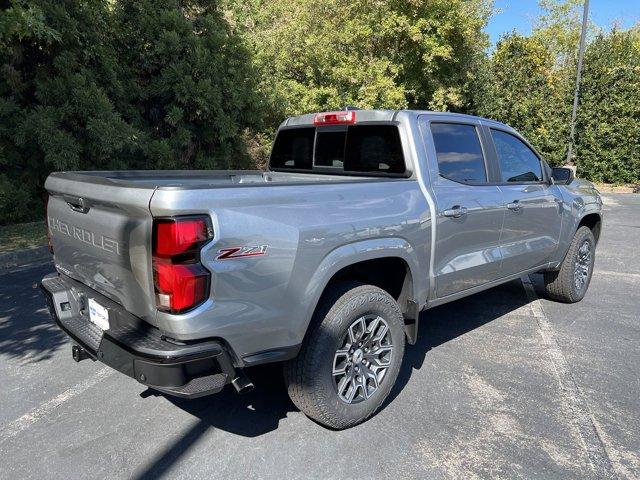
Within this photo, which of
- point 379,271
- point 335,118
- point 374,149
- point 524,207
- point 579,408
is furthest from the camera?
point 524,207

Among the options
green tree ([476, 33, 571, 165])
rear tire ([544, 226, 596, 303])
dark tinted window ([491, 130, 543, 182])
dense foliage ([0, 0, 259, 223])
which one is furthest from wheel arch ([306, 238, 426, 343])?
green tree ([476, 33, 571, 165])

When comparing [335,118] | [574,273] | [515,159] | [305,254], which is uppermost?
[335,118]

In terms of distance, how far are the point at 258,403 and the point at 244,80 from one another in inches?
435

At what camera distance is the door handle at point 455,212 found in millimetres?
3419

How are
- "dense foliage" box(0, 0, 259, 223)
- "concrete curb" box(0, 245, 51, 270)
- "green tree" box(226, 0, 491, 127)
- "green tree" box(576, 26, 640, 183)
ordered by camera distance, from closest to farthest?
1. "concrete curb" box(0, 245, 51, 270)
2. "dense foliage" box(0, 0, 259, 223)
3. "green tree" box(226, 0, 491, 127)
4. "green tree" box(576, 26, 640, 183)

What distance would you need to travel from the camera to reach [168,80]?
36.5 feet

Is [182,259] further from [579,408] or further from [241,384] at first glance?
[579,408]

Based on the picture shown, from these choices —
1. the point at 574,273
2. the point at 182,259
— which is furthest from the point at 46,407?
the point at 574,273

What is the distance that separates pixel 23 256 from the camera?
23.0 feet

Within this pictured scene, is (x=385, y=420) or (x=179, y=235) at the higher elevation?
(x=179, y=235)

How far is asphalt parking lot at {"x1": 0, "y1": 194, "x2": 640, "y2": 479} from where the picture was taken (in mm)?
2635

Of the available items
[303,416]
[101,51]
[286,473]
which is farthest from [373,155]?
[101,51]

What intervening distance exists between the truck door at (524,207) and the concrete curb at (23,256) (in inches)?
252

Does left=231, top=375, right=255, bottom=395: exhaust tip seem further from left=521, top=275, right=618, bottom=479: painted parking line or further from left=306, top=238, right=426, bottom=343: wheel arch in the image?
left=521, top=275, right=618, bottom=479: painted parking line
